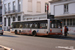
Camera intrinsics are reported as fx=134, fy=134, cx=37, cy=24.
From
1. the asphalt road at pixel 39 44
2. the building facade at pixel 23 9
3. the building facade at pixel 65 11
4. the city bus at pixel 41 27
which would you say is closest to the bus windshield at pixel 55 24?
the city bus at pixel 41 27

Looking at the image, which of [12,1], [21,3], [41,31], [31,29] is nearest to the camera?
[41,31]

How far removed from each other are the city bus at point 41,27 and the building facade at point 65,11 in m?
6.27

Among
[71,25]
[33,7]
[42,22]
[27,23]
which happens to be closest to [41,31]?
[42,22]

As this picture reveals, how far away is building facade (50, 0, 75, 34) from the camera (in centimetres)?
2476

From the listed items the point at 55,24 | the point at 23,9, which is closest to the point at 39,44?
the point at 55,24

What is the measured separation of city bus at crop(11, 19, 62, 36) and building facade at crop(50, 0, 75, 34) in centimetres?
627

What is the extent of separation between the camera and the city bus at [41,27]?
748 inches

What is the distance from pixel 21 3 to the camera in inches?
1495

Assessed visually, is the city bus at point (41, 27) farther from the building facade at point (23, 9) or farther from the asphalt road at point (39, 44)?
the building facade at point (23, 9)

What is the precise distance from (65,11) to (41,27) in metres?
7.83

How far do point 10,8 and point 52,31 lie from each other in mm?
26751

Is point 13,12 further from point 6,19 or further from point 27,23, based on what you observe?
point 27,23

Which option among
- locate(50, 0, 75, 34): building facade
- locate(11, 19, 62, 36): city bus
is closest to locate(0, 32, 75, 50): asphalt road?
locate(11, 19, 62, 36): city bus

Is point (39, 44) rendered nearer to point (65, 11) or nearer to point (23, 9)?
point (65, 11)
